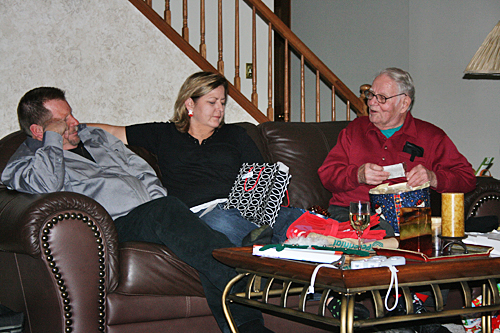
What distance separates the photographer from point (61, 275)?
5.51 feet

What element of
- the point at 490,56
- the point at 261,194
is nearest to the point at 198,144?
the point at 261,194

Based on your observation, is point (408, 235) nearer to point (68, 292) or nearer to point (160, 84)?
point (68, 292)

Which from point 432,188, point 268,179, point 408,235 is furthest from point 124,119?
point 408,235

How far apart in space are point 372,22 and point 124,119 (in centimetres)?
251

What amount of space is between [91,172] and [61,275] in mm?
642

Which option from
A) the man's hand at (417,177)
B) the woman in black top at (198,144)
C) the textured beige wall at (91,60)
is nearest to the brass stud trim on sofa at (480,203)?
the man's hand at (417,177)

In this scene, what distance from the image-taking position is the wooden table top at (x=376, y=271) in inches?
44.5

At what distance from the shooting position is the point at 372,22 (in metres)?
4.55

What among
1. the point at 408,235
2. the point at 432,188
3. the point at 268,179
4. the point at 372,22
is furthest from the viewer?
the point at 372,22

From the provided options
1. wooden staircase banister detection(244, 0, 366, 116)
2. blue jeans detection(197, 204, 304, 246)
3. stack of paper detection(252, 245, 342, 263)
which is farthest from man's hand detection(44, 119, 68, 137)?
wooden staircase banister detection(244, 0, 366, 116)

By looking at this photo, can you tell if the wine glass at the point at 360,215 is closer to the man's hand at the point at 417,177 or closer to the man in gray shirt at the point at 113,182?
the man in gray shirt at the point at 113,182

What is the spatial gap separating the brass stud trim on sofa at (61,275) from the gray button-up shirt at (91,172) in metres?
0.35

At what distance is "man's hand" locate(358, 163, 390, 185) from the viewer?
7.56ft

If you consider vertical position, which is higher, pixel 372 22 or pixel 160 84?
pixel 372 22
